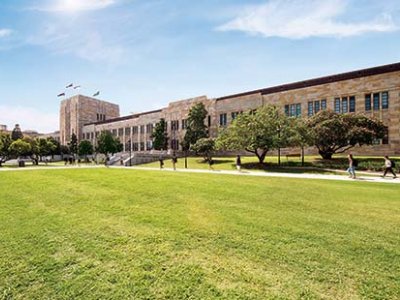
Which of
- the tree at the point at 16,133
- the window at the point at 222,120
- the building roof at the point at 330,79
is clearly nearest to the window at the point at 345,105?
the building roof at the point at 330,79

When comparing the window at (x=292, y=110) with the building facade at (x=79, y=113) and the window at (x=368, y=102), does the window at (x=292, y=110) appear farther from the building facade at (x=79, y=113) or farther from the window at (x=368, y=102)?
the building facade at (x=79, y=113)

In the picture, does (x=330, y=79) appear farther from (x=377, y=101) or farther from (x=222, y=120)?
(x=222, y=120)

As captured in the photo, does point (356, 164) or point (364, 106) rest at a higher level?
point (364, 106)

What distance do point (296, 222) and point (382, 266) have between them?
98.9 inches

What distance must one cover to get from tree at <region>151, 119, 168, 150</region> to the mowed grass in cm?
5134

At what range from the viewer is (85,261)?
209 inches

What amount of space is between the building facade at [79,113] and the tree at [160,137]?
39.5 meters

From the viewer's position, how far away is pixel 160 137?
61219mm

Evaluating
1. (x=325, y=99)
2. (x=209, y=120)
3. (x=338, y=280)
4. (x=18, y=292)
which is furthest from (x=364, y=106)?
(x=18, y=292)

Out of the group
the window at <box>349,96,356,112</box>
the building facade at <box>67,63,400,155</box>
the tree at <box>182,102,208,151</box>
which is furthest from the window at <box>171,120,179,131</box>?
the window at <box>349,96,356,112</box>

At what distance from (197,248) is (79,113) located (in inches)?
3672

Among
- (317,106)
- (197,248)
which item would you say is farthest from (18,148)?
(197,248)

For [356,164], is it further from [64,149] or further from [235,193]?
[64,149]

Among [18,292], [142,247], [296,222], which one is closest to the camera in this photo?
[18,292]
